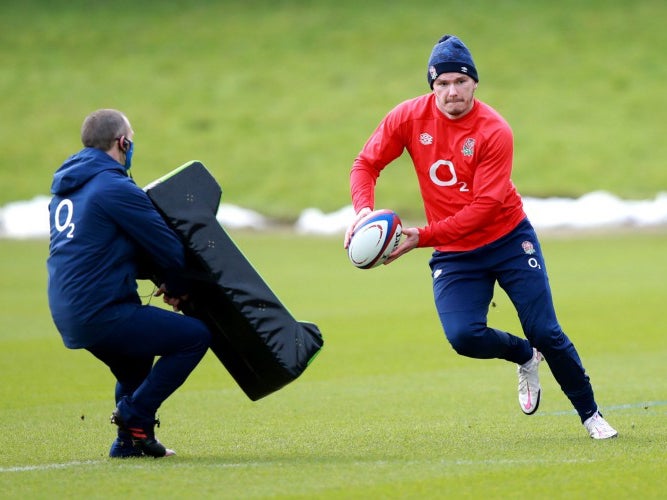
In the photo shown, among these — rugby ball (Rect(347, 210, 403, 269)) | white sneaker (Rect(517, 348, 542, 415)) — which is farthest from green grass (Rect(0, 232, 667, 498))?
rugby ball (Rect(347, 210, 403, 269))

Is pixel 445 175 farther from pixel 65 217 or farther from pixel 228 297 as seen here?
pixel 65 217

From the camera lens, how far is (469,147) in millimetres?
7984

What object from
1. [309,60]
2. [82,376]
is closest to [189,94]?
[309,60]

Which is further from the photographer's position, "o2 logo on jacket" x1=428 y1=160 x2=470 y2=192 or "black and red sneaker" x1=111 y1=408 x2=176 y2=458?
"o2 logo on jacket" x1=428 y1=160 x2=470 y2=192

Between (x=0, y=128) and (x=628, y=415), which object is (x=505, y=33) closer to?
(x=0, y=128)

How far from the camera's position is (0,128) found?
40.5 m

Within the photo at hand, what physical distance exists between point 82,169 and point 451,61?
2.48 meters

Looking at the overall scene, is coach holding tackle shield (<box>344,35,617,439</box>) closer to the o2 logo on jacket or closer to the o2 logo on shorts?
the o2 logo on jacket

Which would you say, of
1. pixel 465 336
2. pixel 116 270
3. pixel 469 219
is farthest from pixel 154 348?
pixel 469 219

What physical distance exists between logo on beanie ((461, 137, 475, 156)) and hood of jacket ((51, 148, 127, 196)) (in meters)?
2.24

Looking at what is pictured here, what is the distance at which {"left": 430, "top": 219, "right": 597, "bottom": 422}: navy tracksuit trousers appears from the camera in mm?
7883

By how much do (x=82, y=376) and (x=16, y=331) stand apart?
367cm

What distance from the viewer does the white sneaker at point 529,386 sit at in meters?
8.60

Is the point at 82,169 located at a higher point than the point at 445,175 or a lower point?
higher
